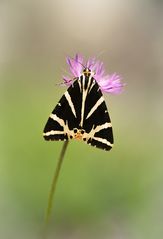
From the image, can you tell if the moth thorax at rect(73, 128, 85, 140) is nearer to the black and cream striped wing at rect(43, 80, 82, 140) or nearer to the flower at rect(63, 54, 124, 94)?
the black and cream striped wing at rect(43, 80, 82, 140)

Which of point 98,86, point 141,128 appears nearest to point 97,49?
point 141,128

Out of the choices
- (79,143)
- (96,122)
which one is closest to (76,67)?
(96,122)

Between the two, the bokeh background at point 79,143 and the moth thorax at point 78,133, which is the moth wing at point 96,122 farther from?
the bokeh background at point 79,143

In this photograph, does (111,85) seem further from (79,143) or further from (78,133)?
(79,143)

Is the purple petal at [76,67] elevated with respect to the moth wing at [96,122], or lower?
elevated

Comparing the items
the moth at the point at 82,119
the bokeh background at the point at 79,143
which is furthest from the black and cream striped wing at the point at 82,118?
the bokeh background at the point at 79,143

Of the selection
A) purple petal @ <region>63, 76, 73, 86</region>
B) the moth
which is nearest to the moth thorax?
the moth
